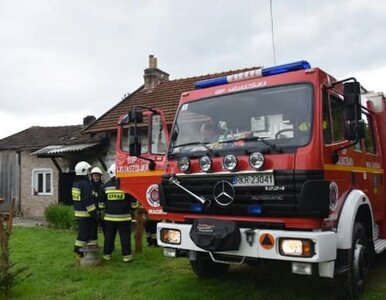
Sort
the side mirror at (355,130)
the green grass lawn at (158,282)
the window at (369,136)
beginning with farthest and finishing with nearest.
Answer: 1. the window at (369,136)
2. the green grass lawn at (158,282)
3. the side mirror at (355,130)

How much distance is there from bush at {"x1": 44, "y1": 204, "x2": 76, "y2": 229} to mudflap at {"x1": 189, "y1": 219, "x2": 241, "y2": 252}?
9296 millimetres

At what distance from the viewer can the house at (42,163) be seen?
15703mm

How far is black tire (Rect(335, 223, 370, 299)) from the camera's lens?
4.73 metres

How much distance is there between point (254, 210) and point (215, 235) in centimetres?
48

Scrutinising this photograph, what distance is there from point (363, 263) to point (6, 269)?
4302mm

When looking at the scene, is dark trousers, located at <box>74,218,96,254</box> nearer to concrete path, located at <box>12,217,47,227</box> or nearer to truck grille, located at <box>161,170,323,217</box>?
truck grille, located at <box>161,170,323,217</box>

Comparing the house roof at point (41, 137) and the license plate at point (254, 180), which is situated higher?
the house roof at point (41, 137)

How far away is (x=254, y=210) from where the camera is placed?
4.61m

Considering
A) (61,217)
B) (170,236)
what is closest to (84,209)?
(170,236)

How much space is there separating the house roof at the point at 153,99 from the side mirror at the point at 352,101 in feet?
32.6

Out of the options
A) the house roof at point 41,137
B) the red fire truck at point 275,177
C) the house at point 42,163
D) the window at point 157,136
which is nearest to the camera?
the red fire truck at point 275,177

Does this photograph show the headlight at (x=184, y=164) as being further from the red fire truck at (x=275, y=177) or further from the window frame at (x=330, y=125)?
the window frame at (x=330, y=125)

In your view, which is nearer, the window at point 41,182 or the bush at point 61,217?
the bush at point 61,217

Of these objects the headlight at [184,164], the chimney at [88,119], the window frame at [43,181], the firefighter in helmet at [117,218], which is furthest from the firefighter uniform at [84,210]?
the chimney at [88,119]
